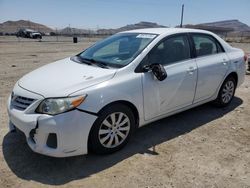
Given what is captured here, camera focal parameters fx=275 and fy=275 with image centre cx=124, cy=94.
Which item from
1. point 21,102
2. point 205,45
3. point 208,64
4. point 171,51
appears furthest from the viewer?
point 205,45

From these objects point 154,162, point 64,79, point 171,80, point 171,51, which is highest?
point 171,51

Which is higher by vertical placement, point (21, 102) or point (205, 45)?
point (205, 45)

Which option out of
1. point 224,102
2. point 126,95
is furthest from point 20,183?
point 224,102

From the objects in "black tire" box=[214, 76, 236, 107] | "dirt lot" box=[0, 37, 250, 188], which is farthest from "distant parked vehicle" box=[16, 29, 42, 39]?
"dirt lot" box=[0, 37, 250, 188]

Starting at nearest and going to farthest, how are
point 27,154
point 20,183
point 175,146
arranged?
point 20,183 → point 27,154 → point 175,146

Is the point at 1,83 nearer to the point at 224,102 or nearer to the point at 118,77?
the point at 118,77

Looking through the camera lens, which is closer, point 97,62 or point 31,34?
point 97,62

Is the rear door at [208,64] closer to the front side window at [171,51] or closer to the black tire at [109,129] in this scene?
the front side window at [171,51]

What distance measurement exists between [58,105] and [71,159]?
0.82 metres

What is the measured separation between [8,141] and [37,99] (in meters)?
1.19

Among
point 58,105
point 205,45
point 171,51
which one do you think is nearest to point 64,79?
point 58,105

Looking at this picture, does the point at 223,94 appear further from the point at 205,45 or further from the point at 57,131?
the point at 57,131

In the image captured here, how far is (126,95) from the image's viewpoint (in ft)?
11.6

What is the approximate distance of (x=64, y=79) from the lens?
138 inches
